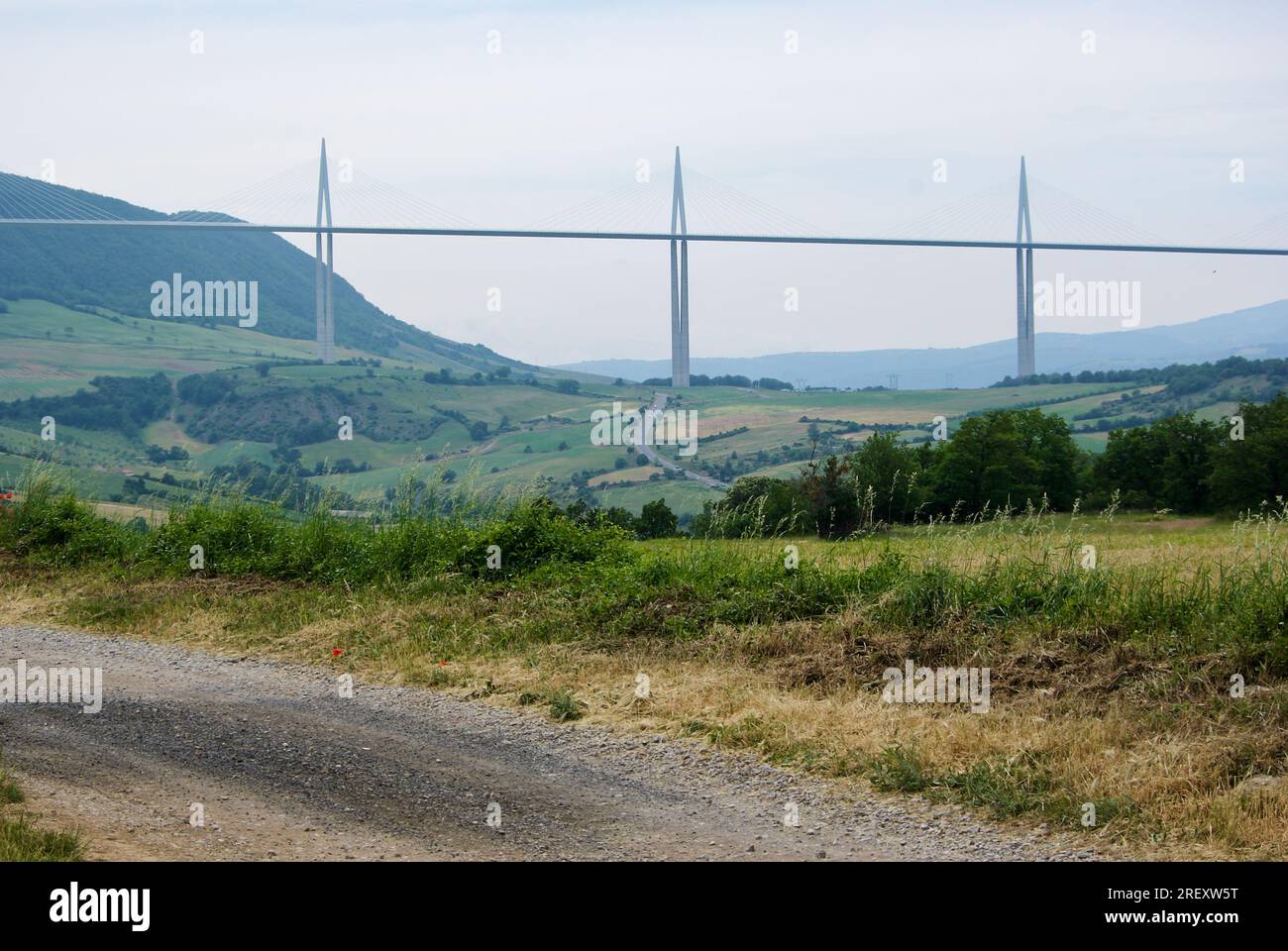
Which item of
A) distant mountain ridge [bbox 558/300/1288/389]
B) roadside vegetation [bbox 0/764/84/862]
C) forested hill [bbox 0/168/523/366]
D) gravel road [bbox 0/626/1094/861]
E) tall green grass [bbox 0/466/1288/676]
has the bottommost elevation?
gravel road [bbox 0/626/1094/861]

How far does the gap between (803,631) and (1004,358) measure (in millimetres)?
158810

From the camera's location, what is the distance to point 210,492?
1269 centimetres

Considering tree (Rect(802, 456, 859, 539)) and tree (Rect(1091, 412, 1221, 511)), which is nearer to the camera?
tree (Rect(802, 456, 859, 539))

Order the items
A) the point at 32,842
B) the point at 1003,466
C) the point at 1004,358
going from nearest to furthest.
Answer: the point at 32,842 → the point at 1003,466 → the point at 1004,358

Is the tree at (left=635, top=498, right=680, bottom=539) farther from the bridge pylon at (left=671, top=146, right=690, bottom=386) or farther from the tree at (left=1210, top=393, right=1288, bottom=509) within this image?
the bridge pylon at (left=671, top=146, right=690, bottom=386)

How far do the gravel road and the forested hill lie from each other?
133340 mm

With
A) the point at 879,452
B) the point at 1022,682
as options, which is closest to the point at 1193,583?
the point at 1022,682

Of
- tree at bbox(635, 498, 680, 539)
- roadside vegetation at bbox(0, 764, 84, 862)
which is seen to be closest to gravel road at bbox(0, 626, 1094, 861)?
roadside vegetation at bbox(0, 764, 84, 862)

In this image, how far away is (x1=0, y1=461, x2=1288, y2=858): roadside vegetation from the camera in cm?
559

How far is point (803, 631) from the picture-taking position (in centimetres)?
797

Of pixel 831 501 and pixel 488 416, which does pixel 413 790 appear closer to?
pixel 831 501

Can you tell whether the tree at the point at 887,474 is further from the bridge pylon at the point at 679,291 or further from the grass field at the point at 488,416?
the bridge pylon at the point at 679,291

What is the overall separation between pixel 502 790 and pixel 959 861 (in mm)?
2109

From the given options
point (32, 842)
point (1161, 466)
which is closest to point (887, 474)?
point (1161, 466)
